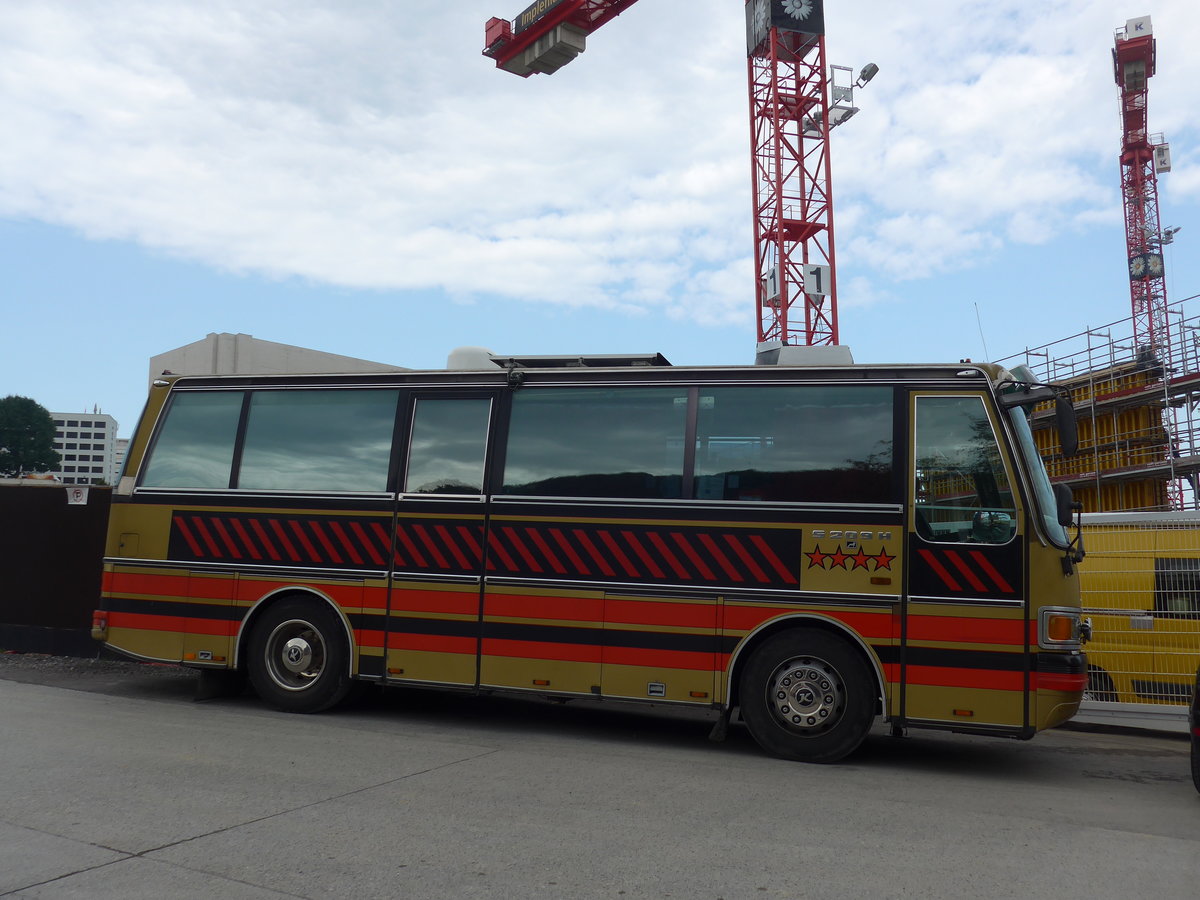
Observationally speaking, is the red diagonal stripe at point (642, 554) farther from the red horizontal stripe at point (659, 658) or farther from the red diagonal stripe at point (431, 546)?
the red diagonal stripe at point (431, 546)

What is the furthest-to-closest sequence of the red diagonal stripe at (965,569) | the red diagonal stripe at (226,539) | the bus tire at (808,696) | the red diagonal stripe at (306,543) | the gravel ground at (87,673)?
1. the gravel ground at (87,673)
2. the red diagonal stripe at (226,539)
3. the red diagonal stripe at (306,543)
4. the bus tire at (808,696)
5. the red diagonal stripe at (965,569)

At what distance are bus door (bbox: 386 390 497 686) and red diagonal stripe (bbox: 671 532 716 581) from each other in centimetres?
174

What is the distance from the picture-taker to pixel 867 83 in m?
39.8

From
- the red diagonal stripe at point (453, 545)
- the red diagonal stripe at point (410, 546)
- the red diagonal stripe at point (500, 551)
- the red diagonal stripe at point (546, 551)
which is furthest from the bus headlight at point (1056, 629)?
the red diagonal stripe at point (410, 546)

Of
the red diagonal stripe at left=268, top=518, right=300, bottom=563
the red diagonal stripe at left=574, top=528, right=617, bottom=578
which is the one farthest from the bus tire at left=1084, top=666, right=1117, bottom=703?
the red diagonal stripe at left=268, top=518, right=300, bottom=563

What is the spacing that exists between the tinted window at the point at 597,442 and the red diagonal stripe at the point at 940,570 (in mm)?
1966

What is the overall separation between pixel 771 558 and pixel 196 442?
225 inches

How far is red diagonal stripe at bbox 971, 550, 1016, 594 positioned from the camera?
7.42 m

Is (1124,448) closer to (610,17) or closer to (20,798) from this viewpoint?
(610,17)

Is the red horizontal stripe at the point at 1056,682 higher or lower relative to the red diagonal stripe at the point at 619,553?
lower

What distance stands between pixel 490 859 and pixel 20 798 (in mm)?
2986

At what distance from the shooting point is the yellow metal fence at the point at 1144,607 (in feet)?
31.2

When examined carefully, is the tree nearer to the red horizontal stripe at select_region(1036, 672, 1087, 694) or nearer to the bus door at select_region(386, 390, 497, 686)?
the bus door at select_region(386, 390, 497, 686)

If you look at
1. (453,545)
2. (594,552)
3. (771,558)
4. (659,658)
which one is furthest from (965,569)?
(453,545)
